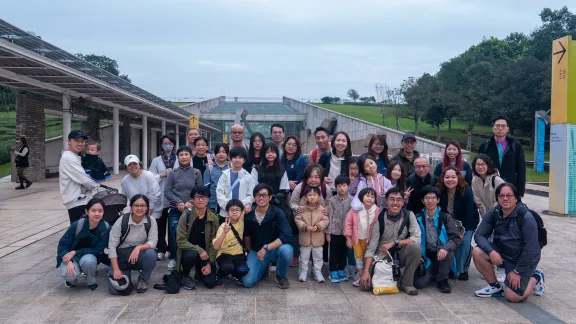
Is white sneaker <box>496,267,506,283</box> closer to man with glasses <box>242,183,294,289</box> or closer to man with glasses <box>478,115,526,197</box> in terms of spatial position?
man with glasses <box>478,115,526,197</box>

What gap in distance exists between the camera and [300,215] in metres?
5.16

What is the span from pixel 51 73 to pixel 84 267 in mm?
8486

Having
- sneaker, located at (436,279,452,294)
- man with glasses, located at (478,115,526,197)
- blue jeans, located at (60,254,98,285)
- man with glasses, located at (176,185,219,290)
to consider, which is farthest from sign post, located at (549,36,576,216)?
blue jeans, located at (60,254,98,285)

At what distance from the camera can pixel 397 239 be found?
16.2 ft

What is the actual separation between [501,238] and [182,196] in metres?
3.63

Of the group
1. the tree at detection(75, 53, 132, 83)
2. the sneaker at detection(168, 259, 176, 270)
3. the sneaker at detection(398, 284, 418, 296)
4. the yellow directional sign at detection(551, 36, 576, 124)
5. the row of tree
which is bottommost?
the sneaker at detection(398, 284, 418, 296)

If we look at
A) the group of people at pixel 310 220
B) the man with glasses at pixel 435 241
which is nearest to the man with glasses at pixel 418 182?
the group of people at pixel 310 220

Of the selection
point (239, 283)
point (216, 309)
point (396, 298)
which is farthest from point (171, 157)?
point (396, 298)

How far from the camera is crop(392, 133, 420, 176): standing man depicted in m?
5.80

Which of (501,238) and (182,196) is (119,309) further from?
(501,238)

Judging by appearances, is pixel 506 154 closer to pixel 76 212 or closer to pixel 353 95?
pixel 76 212

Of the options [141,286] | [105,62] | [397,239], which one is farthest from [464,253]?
[105,62]

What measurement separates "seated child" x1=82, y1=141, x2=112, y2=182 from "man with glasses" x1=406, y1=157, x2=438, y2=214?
374cm

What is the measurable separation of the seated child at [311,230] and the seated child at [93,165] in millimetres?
2440
